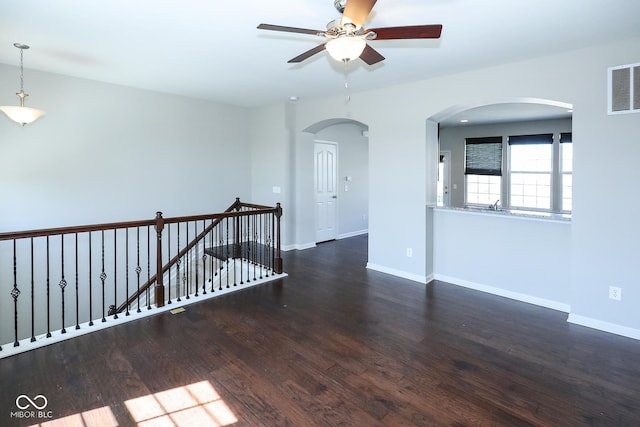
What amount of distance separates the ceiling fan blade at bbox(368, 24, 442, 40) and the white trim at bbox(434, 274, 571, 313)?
10.7 ft

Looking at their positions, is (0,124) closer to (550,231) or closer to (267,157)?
(267,157)

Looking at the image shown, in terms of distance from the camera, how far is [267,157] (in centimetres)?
661

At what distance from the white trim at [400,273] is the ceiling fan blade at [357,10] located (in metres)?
3.50

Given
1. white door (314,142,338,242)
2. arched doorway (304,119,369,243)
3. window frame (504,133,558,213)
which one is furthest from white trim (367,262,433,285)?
window frame (504,133,558,213)

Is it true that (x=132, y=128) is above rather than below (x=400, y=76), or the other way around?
below

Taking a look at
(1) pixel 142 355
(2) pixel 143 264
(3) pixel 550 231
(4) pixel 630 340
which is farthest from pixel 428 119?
(2) pixel 143 264

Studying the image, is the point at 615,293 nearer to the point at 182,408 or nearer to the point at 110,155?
the point at 182,408

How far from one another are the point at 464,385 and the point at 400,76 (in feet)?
11.3

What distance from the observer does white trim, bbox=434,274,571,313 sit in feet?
12.5

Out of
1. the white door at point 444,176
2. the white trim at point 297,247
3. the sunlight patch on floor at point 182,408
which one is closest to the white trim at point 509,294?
the white trim at point 297,247

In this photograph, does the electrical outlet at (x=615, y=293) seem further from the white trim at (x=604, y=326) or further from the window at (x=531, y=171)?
the window at (x=531, y=171)

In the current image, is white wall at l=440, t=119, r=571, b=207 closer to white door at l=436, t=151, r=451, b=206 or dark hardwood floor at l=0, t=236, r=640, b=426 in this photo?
white door at l=436, t=151, r=451, b=206

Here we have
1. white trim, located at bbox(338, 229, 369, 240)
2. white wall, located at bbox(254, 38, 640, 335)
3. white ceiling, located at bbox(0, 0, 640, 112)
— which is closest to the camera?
white ceiling, located at bbox(0, 0, 640, 112)

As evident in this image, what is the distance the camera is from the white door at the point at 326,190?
7043 mm
